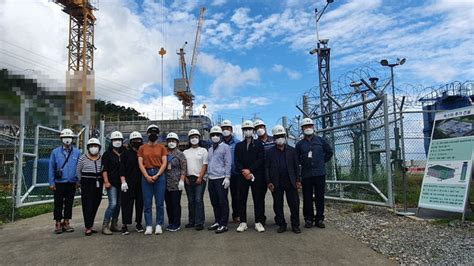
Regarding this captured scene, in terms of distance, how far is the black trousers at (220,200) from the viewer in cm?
629

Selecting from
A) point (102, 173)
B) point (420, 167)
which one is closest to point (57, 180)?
point (102, 173)

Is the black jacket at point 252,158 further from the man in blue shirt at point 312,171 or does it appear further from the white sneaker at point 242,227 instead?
the white sneaker at point 242,227

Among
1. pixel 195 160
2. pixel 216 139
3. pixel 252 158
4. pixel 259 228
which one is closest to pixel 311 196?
pixel 259 228

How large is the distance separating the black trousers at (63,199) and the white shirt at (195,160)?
2.03 m

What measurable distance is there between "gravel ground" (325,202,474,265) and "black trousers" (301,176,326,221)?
420mm

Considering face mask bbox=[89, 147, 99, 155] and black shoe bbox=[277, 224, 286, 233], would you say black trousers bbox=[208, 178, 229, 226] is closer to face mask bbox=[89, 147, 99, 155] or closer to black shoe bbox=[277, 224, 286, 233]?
black shoe bbox=[277, 224, 286, 233]

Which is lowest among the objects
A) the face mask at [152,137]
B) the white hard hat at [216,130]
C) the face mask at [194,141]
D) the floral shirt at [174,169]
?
the floral shirt at [174,169]

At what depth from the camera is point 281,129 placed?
6.36 meters

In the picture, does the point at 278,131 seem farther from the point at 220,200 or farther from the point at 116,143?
the point at 116,143

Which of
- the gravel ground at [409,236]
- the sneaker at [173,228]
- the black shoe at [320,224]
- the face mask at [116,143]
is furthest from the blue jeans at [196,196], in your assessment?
the gravel ground at [409,236]

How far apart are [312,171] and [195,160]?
200 centimetres

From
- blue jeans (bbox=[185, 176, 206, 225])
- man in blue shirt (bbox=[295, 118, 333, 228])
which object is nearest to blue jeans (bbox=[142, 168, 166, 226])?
blue jeans (bbox=[185, 176, 206, 225])

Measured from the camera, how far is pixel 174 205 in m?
6.50

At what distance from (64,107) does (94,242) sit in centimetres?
360
